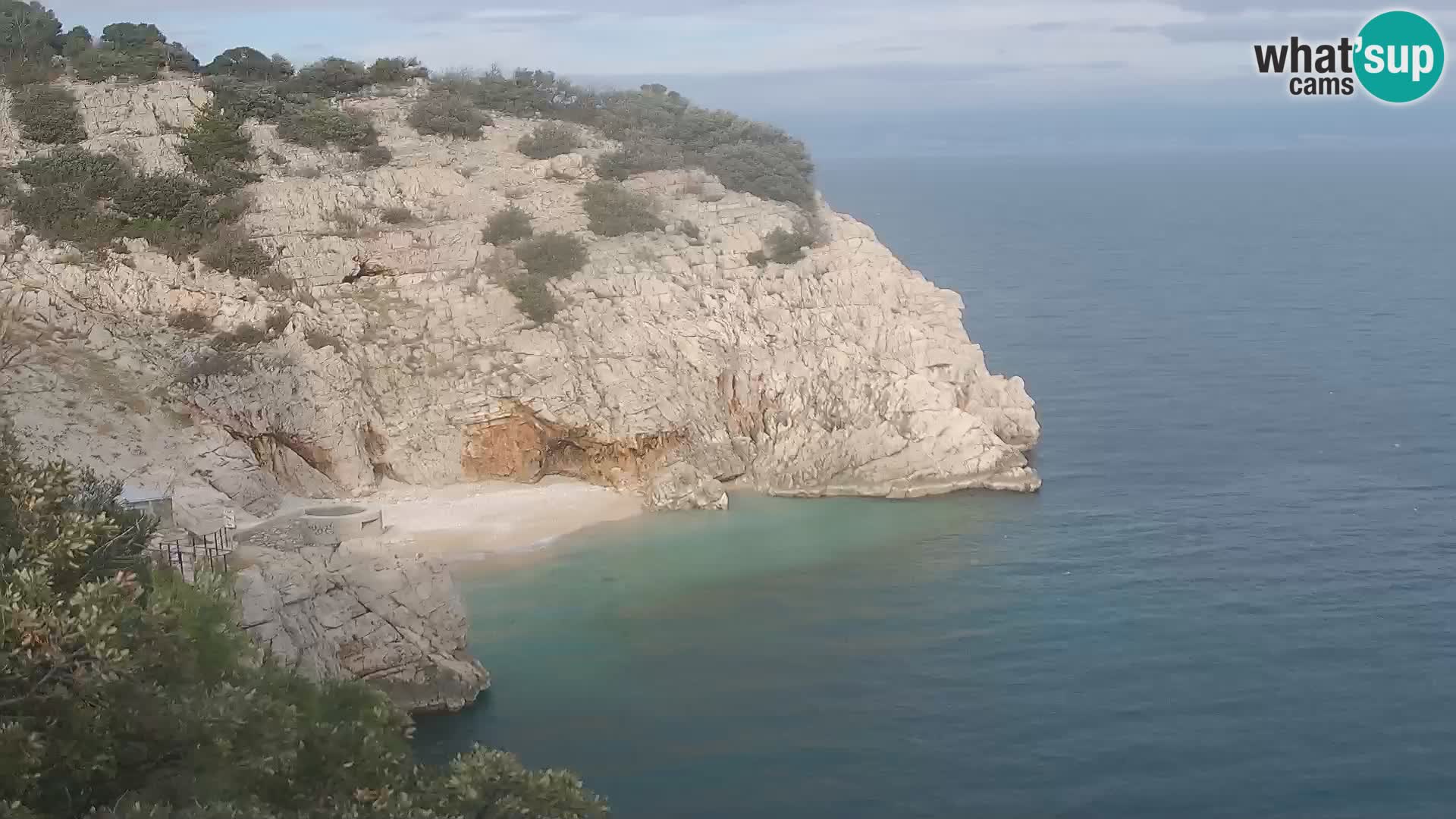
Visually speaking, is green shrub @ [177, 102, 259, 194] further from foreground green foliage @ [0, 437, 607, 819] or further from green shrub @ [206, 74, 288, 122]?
foreground green foliage @ [0, 437, 607, 819]

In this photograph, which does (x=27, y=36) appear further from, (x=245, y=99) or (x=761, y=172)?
(x=761, y=172)

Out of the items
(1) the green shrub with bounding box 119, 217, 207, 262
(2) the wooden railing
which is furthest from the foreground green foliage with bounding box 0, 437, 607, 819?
(1) the green shrub with bounding box 119, 217, 207, 262

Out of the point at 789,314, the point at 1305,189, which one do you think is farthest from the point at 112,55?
the point at 1305,189

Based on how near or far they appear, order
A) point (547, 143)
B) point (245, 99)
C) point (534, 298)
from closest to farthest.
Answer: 1. point (534, 298)
2. point (245, 99)
3. point (547, 143)

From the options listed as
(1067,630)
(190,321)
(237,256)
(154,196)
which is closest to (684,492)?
(1067,630)

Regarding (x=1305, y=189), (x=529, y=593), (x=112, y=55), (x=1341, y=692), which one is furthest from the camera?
(x=1305, y=189)

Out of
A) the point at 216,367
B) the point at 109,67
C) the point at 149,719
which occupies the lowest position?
the point at 216,367

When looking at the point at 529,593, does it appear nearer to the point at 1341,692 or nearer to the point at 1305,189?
the point at 1341,692
